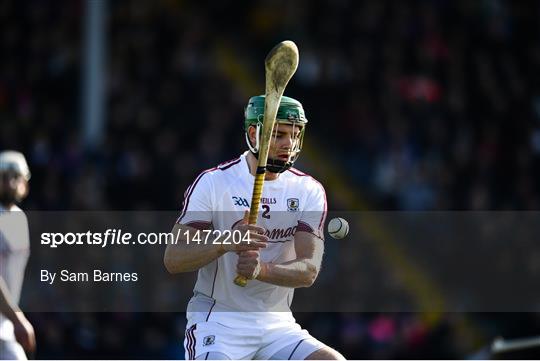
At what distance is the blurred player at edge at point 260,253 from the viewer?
6.56m

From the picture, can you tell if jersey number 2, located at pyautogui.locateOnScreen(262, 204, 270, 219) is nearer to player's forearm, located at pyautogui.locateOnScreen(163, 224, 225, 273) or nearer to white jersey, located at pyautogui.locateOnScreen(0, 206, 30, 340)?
player's forearm, located at pyautogui.locateOnScreen(163, 224, 225, 273)

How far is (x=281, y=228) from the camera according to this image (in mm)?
6770

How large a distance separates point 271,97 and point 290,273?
815 millimetres

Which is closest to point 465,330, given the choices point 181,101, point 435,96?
point 435,96

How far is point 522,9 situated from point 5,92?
20.8 ft

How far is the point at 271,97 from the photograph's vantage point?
21.5 feet

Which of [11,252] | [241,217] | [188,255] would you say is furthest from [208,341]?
[11,252]

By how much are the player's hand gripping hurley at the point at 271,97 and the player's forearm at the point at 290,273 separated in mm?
112

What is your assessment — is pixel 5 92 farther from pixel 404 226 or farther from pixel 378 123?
pixel 404 226

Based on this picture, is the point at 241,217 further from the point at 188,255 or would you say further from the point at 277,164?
the point at 188,255

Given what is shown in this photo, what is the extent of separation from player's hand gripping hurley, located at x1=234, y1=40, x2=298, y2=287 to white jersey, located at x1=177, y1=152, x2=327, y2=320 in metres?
0.22

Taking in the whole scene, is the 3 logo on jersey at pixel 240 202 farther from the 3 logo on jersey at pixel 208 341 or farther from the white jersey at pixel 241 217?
the 3 logo on jersey at pixel 208 341

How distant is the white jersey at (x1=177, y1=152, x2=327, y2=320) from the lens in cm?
667

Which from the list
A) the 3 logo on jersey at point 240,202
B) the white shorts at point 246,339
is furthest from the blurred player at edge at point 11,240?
the 3 logo on jersey at point 240,202
